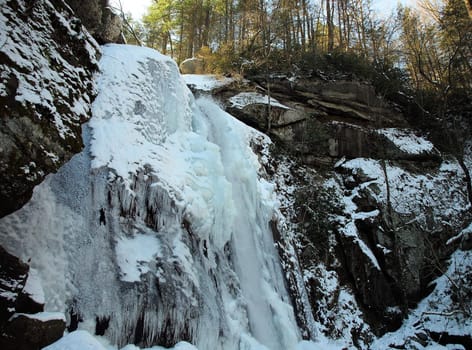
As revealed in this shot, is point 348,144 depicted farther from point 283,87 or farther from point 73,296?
point 73,296

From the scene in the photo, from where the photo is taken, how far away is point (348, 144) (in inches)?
459

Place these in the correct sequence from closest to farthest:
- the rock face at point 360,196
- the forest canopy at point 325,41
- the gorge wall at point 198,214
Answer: the gorge wall at point 198,214, the rock face at point 360,196, the forest canopy at point 325,41

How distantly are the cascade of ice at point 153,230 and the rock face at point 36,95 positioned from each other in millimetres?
613

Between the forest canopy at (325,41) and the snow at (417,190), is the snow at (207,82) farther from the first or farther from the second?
the snow at (417,190)

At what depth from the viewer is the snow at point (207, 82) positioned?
37.9ft

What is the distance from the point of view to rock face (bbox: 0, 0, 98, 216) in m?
2.75

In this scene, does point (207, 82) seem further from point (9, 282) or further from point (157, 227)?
point (9, 282)

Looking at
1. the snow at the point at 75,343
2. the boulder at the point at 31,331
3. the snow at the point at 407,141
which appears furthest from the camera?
the snow at the point at 407,141

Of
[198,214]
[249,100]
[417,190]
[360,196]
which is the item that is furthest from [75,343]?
[417,190]

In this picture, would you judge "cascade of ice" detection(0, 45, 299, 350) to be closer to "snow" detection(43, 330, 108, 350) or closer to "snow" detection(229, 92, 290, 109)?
"snow" detection(43, 330, 108, 350)

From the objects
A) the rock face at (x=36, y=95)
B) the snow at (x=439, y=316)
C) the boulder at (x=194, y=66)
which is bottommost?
the snow at (x=439, y=316)

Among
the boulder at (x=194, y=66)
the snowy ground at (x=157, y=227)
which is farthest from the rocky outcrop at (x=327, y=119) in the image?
the snowy ground at (x=157, y=227)

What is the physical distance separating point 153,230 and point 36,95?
215 cm

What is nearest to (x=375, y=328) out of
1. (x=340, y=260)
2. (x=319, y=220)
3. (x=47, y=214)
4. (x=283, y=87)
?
(x=340, y=260)
